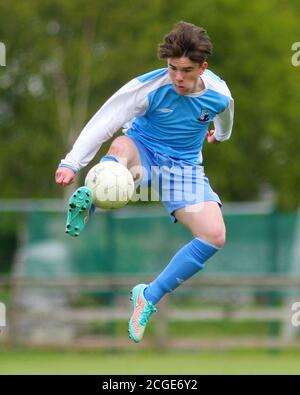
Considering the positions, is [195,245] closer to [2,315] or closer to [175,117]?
[175,117]

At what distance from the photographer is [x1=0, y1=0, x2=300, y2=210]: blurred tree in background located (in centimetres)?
2669

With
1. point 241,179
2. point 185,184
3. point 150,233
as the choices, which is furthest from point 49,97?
Answer: point 185,184

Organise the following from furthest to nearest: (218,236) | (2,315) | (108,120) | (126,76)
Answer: (126,76) → (2,315) → (218,236) → (108,120)

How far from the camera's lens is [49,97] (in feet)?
93.9

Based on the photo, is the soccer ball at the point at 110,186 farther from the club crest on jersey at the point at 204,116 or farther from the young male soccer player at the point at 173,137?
the club crest on jersey at the point at 204,116

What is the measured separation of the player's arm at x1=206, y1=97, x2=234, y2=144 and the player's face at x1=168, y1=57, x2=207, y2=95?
534mm

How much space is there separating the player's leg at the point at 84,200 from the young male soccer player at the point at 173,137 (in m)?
0.01

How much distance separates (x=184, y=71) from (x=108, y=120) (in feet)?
2.08

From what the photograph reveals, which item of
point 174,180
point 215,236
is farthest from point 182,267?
point 174,180

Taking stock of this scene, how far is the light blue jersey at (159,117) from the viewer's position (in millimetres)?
9594

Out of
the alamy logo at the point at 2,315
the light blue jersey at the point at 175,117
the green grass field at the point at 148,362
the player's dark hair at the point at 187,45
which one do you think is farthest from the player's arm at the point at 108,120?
the alamy logo at the point at 2,315

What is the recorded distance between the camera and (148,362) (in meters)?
16.0

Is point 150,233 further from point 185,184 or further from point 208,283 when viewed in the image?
point 185,184

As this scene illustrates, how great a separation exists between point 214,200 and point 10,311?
344 inches
